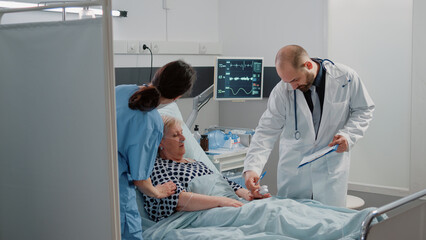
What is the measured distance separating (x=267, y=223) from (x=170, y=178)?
598 mm

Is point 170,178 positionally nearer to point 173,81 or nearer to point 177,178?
point 177,178

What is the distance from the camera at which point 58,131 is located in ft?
6.10

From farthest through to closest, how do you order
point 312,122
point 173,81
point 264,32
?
point 264,32
point 312,122
point 173,81

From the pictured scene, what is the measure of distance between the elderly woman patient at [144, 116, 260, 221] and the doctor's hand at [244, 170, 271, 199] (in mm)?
50

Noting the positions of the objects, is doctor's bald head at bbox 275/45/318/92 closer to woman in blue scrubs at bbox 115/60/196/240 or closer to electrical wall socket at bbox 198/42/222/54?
woman in blue scrubs at bbox 115/60/196/240

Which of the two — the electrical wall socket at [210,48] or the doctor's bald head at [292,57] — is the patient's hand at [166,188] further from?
the electrical wall socket at [210,48]

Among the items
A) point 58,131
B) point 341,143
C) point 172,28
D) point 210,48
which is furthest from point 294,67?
point 210,48

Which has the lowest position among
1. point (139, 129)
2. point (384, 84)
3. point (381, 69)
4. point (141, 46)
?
point (139, 129)

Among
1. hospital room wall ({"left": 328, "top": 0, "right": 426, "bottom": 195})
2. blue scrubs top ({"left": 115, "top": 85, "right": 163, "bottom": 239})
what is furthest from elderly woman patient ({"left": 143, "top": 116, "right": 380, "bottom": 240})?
hospital room wall ({"left": 328, "top": 0, "right": 426, "bottom": 195})

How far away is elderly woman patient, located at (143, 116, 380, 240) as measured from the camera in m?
2.08

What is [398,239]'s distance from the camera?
6.26 feet

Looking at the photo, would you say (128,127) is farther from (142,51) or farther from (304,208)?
(142,51)

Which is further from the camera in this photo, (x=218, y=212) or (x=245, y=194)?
(x=245, y=194)

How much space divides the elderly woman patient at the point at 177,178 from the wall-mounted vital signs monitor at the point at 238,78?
3.08 ft
